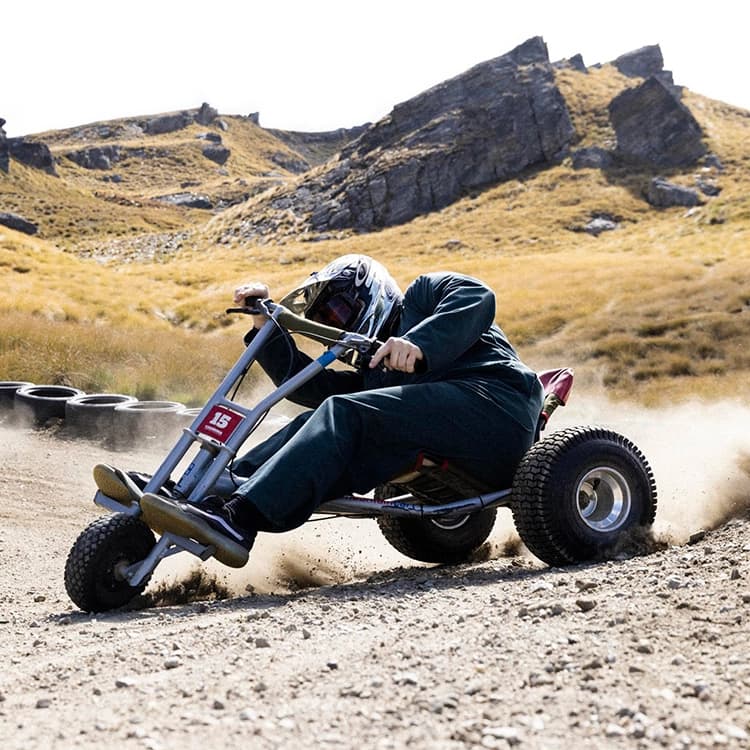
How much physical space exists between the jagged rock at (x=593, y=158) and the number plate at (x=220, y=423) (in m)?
75.5

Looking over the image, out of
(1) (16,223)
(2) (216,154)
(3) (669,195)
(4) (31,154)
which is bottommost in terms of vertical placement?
(1) (16,223)

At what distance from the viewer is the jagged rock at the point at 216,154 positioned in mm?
162625

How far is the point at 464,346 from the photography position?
14.1 feet

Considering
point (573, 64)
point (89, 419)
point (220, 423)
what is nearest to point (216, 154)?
point (573, 64)

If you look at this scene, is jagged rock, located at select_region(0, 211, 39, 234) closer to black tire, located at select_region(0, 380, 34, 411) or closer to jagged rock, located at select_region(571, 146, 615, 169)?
jagged rock, located at select_region(571, 146, 615, 169)

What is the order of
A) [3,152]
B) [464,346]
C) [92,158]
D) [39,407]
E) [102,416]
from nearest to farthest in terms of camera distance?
[464,346], [102,416], [39,407], [3,152], [92,158]

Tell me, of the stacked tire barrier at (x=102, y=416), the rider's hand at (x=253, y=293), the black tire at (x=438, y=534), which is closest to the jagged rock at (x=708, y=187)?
the stacked tire barrier at (x=102, y=416)

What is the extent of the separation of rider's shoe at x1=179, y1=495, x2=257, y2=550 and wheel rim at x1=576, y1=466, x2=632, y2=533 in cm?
171

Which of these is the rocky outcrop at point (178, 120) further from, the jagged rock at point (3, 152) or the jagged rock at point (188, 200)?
the jagged rock at point (3, 152)

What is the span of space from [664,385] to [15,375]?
1200cm

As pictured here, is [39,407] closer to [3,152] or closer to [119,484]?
[119,484]

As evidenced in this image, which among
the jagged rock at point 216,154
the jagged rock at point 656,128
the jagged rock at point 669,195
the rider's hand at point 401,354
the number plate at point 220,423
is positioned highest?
the jagged rock at point 216,154

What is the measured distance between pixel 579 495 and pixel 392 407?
1180 mm

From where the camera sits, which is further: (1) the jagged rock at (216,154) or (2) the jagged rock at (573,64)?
(1) the jagged rock at (216,154)
